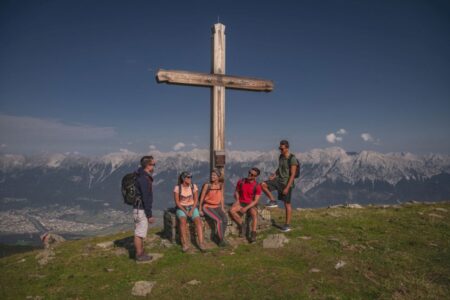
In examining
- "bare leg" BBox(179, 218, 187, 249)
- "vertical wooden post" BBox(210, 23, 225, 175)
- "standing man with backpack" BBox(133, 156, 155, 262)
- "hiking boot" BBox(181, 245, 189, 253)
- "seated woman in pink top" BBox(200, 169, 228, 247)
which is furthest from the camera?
"vertical wooden post" BBox(210, 23, 225, 175)

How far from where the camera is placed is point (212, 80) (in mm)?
13188

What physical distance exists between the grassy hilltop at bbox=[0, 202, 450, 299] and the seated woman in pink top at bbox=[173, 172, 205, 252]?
0.76m

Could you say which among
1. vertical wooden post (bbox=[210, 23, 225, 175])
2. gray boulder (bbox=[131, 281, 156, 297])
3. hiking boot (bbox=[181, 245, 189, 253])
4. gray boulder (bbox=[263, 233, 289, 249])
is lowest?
gray boulder (bbox=[131, 281, 156, 297])

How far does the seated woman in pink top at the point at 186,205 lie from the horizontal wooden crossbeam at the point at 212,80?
386 cm

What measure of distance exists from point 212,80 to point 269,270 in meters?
8.10

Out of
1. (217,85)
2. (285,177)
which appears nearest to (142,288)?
(285,177)

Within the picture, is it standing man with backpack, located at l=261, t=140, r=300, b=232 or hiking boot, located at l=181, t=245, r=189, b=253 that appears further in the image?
standing man with backpack, located at l=261, t=140, r=300, b=232

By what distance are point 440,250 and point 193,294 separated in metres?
9.40

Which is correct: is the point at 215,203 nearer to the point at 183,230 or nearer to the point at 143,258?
the point at 183,230

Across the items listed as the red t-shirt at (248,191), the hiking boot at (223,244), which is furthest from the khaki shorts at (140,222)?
the red t-shirt at (248,191)

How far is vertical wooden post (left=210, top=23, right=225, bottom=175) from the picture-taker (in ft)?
43.3

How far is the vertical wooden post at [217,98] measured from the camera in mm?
13203

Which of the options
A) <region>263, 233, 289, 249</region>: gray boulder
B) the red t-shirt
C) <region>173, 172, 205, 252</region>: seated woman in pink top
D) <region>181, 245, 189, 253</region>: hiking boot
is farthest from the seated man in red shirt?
<region>181, 245, 189, 253</region>: hiking boot

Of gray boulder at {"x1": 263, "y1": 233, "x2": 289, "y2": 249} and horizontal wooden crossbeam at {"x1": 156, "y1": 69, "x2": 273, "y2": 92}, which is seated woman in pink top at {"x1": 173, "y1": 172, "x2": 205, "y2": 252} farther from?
horizontal wooden crossbeam at {"x1": 156, "y1": 69, "x2": 273, "y2": 92}
